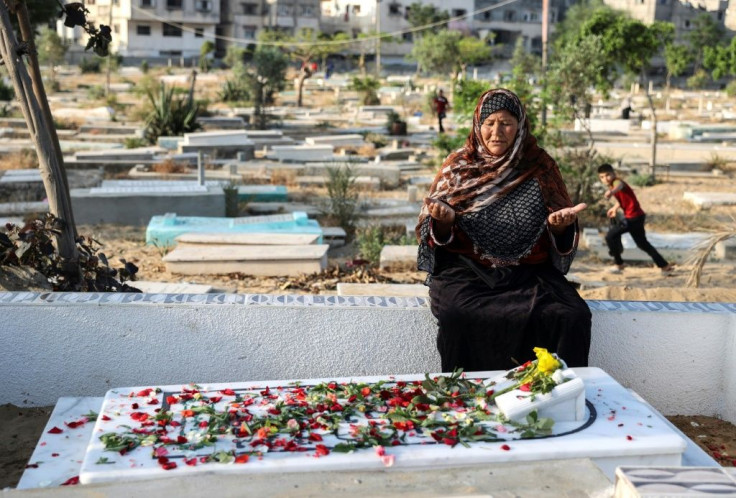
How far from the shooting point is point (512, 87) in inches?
435

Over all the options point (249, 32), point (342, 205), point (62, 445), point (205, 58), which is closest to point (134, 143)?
point (342, 205)

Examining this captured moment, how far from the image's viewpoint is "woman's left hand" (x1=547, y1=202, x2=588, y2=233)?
3.67m

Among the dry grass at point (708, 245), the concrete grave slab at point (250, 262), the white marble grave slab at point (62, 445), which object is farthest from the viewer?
the concrete grave slab at point (250, 262)

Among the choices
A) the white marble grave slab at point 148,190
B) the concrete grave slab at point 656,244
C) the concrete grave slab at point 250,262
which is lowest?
the concrete grave slab at point 656,244

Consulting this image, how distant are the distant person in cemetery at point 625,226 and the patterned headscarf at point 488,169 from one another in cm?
447

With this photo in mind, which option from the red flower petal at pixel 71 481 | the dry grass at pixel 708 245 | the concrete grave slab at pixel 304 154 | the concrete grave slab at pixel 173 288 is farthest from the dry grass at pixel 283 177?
the red flower petal at pixel 71 481

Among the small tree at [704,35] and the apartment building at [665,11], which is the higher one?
the apartment building at [665,11]

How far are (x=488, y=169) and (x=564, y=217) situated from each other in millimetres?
438

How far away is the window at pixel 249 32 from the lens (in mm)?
61050

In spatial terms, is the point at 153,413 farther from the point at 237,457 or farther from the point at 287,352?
the point at 287,352

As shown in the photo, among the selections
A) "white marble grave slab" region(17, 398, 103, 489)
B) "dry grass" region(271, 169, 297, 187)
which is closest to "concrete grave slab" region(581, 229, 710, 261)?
"dry grass" region(271, 169, 297, 187)

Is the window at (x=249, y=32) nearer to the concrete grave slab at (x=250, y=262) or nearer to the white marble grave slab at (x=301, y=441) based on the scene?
the concrete grave slab at (x=250, y=262)

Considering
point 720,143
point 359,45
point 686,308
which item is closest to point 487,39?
point 359,45

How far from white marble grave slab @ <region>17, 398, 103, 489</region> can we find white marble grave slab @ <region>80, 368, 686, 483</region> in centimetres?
13
